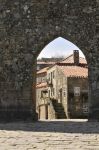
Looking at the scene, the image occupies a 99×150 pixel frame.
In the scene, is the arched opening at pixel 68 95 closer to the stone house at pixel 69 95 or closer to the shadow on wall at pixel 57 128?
the stone house at pixel 69 95

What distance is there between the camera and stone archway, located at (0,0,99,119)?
Result: 18.2m

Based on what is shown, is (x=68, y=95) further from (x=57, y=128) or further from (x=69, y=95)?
(x=57, y=128)

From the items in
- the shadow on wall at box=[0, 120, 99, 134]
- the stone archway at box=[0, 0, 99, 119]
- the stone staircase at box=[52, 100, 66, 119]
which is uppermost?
the stone archway at box=[0, 0, 99, 119]

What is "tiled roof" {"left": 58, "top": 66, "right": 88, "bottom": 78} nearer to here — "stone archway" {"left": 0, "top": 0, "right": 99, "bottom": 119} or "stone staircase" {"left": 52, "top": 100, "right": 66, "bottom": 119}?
"stone staircase" {"left": 52, "top": 100, "right": 66, "bottom": 119}

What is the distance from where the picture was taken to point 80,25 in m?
18.3

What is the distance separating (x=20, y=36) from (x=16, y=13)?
0.89m

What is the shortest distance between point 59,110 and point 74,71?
471 centimetres

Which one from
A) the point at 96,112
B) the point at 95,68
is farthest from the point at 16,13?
the point at 96,112

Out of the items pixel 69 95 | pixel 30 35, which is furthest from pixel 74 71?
pixel 30 35

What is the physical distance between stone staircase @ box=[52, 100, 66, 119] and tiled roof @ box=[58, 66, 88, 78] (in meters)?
2.47

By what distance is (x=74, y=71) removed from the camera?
40094 millimetres

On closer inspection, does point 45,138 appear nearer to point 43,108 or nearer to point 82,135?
point 82,135

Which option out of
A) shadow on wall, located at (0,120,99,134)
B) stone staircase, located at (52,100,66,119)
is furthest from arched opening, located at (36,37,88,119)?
shadow on wall, located at (0,120,99,134)

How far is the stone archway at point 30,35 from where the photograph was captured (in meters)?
18.2
